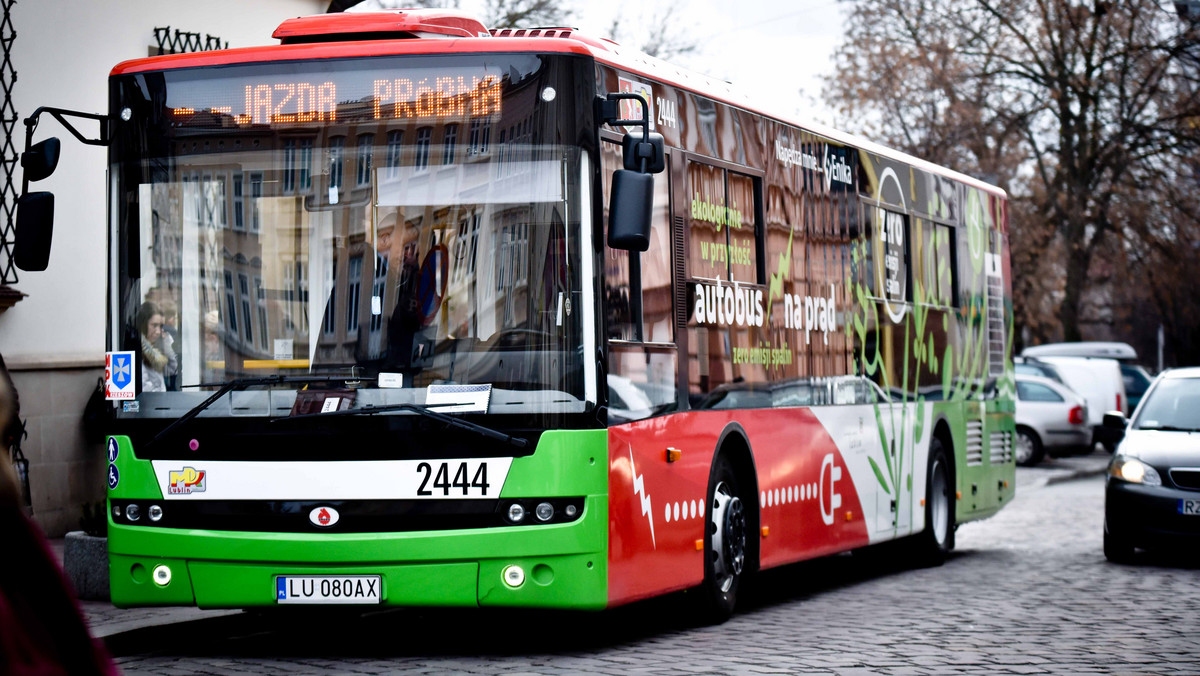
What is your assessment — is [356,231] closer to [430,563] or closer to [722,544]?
[430,563]

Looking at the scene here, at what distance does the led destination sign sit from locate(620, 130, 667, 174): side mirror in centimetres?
72

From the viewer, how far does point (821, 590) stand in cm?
1277

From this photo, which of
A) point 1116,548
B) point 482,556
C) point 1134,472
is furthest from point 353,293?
point 1116,548

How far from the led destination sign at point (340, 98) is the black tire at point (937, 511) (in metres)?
7.26

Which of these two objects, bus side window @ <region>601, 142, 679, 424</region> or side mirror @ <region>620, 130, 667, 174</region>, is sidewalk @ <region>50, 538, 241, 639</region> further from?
side mirror @ <region>620, 130, 667, 174</region>

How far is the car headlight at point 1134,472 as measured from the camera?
46.6 ft

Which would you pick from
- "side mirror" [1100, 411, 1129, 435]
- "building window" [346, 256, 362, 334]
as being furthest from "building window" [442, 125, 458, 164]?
"side mirror" [1100, 411, 1129, 435]

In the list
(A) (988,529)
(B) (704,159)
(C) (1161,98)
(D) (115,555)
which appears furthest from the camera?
(C) (1161,98)

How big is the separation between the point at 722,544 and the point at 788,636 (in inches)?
27.1

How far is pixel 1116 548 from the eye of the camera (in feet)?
48.1

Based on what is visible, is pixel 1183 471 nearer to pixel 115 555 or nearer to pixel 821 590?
pixel 821 590

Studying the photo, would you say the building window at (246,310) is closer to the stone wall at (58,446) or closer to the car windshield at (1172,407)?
the stone wall at (58,446)

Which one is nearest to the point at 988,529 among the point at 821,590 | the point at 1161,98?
the point at 821,590

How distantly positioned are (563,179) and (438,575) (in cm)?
197
